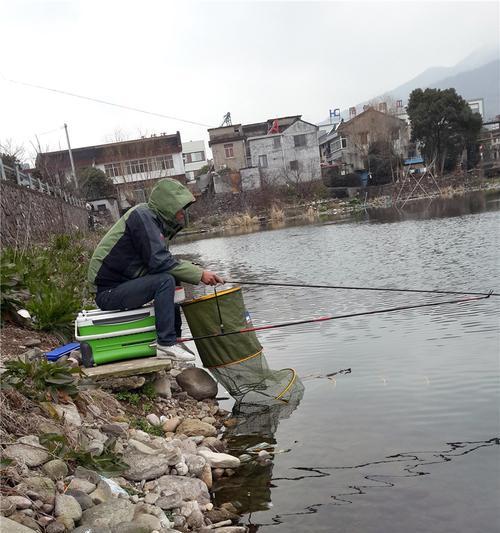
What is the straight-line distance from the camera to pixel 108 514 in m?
2.94

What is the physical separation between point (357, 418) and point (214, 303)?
151 cm

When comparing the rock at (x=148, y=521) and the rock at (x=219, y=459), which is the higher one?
the rock at (x=148, y=521)

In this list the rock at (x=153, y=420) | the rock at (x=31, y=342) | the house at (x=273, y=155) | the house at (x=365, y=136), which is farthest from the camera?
the house at (x=365, y=136)

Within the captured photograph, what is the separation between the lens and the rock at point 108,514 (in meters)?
2.87

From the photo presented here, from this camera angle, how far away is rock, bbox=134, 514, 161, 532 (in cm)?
294

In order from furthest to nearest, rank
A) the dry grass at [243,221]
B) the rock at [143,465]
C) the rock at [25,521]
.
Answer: the dry grass at [243,221]
the rock at [143,465]
the rock at [25,521]

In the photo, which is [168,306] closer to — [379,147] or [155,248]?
[155,248]

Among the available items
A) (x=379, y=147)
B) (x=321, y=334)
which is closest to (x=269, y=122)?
(x=379, y=147)

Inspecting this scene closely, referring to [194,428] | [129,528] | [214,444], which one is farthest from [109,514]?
[194,428]

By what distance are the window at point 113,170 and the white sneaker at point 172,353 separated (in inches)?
2322

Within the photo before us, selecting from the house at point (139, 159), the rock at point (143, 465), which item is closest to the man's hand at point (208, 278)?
the rock at point (143, 465)

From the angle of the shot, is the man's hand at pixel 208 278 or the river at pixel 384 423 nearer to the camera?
the river at pixel 384 423

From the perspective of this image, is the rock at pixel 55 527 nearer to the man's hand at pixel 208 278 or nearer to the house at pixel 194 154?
the man's hand at pixel 208 278

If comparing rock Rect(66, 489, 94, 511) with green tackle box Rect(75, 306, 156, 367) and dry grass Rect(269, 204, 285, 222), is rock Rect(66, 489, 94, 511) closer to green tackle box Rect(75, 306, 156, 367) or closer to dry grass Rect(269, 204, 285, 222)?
green tackle box Rect(75, 306, 156, 367)
